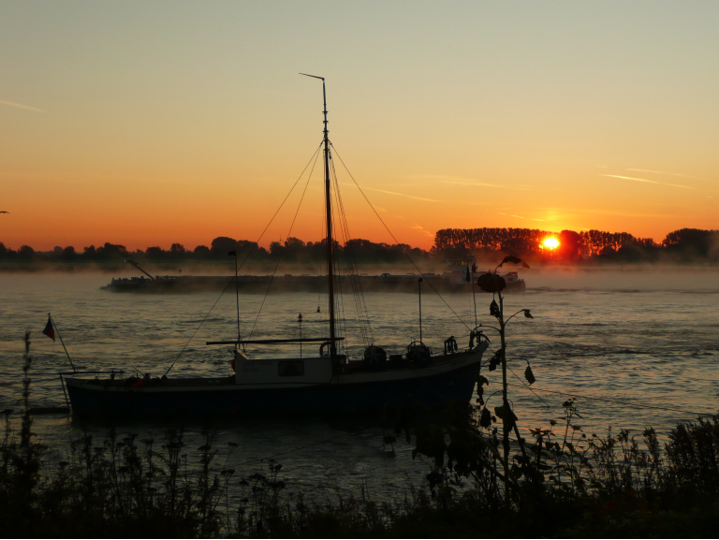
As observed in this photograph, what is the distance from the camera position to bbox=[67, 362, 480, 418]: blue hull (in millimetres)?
27828

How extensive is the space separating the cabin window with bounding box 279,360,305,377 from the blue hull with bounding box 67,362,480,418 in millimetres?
678

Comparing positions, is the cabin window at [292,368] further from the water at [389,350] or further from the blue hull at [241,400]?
the water at [389,350]

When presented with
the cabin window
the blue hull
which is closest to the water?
the blue hull

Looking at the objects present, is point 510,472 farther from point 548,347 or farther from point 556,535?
point 548,347

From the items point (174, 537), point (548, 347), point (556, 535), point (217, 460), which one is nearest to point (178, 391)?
point (217, 460)

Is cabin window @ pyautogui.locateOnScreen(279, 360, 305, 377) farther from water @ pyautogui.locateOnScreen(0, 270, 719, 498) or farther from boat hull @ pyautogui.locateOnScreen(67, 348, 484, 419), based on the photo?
water @ pyautogui.locateOnScreen(0, 270, 719, 498)

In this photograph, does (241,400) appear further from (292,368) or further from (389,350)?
(389,350)

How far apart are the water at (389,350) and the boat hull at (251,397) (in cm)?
84

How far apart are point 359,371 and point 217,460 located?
8.76m

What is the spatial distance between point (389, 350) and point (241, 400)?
27.0 m

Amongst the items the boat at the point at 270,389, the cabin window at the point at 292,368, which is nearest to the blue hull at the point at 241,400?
the boat at the point at 270,389

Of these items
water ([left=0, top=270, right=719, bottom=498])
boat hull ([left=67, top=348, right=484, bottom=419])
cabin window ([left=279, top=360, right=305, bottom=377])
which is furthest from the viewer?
cabin window ([left=279, top=360, right=305, bottom=377])

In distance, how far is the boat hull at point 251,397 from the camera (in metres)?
27.8

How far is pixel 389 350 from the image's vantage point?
5378 cm
